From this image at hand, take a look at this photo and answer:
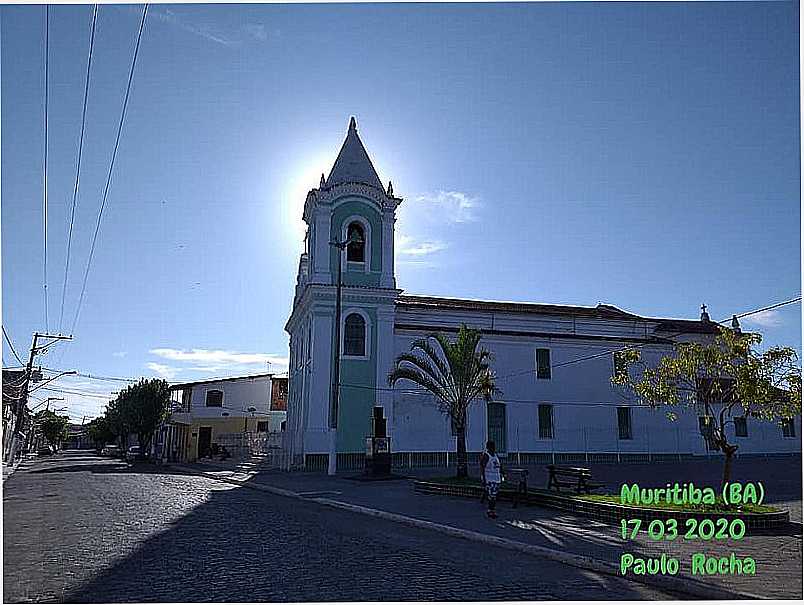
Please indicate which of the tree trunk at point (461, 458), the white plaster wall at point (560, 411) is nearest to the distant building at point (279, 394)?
the white plaster wall at point (560, 411)

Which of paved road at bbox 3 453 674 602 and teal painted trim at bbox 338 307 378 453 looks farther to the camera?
teal painted trim at bbox 338 307 378 453

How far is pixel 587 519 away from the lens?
12.7m

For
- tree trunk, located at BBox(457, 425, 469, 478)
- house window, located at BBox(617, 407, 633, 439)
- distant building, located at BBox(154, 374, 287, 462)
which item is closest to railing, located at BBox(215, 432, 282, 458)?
distant building, located at BBox(154, 374, 287, 462)

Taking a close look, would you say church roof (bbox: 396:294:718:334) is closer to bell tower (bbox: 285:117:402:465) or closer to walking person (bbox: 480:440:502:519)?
bell tower (bbox: 285:117:402:465)

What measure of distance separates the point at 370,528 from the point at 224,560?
3886mm

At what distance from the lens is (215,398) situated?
178ft

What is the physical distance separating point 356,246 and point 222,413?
2559cm

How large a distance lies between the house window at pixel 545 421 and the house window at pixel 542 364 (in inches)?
54.9

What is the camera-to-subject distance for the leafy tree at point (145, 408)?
53594mm

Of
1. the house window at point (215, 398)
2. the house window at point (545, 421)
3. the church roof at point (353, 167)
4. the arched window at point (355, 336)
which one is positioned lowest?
the house window at point (545, 421)

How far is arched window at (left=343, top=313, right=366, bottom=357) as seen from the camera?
32.0 meters

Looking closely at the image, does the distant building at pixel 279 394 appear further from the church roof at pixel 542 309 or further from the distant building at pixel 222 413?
the church roof at pixel 542 309

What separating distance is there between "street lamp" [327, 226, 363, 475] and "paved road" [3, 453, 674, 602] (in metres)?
13.2

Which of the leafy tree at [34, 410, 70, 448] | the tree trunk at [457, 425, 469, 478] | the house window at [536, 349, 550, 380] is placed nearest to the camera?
the tree trunk at [457, 425, 469, 478]
